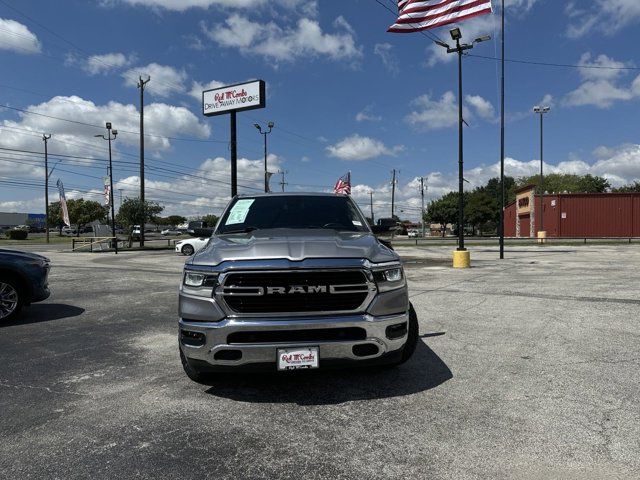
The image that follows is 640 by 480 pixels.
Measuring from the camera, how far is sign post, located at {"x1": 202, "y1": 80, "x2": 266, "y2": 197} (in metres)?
24.9

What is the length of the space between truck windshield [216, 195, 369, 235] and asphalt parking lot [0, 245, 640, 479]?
1.59m

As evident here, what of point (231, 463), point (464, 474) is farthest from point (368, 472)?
point (231, 463)

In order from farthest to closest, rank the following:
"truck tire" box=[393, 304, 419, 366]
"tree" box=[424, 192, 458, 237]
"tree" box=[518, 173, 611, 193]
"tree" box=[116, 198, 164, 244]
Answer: "tree" box=[518, 173, 611, 193] < "tree" box=[424, 192, 458, 237] < "tree" box=[116, 198, 164, 244] < "truck tire" box=[393, 304, 419, 366]

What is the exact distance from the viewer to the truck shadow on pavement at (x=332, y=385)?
3990 millimetres

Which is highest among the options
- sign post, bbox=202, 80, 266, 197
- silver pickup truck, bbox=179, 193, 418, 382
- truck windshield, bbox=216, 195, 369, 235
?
sign post, bbox=202, 80, 266, 197

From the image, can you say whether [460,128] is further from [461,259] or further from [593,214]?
[593,214]

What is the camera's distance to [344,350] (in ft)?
12.0

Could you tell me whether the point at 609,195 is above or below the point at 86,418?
above

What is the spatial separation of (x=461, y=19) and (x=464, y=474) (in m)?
12.8

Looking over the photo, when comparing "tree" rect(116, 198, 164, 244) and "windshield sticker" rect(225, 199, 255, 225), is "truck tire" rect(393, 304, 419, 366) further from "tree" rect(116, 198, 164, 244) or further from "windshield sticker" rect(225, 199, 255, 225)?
"tree" rect(116, 198, 164, 244)

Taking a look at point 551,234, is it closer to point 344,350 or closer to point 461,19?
point 461,19

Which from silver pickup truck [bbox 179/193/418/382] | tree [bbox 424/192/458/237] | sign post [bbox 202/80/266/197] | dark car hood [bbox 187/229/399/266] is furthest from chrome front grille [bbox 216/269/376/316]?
tree [bbox 424/192/458/237]

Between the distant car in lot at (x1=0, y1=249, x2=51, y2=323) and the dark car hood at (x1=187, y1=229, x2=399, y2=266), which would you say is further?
the distant car in lot at (x1=0, y1=249, x2=51, y2=323)

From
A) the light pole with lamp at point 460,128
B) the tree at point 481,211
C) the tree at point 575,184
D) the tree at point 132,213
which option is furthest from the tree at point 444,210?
the light pole with lamp at point 460,128
